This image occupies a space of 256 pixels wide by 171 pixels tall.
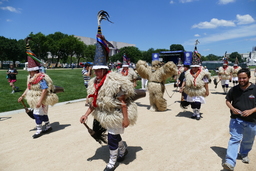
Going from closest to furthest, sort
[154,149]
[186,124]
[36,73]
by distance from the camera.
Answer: [154,149] < [36,73] < [186,124]

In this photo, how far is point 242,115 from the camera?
2869 millimetres

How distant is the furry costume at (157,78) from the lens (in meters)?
6.41

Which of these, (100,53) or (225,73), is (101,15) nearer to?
(100,53)

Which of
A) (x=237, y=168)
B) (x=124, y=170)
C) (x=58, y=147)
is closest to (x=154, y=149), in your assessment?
(x=124, y=170)

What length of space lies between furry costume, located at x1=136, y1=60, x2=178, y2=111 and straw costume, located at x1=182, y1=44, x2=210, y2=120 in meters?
0.73

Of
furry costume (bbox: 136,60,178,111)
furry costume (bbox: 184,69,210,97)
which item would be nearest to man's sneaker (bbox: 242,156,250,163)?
Answer: furry costume (bbox: 184,69,210,97)

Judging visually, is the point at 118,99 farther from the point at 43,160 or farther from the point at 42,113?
the point at 42,113

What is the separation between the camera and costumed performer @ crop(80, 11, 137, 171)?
2818mm

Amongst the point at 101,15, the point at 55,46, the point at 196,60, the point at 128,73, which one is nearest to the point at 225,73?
the point at 196,60

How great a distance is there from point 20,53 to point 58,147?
56.2 m

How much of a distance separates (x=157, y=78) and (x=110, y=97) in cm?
412

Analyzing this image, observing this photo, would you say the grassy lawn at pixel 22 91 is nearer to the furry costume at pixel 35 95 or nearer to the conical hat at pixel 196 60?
the furry costume at pixel 35 95

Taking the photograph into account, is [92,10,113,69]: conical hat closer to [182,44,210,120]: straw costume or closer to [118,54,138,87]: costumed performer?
[182,44,210,120]: straw costume

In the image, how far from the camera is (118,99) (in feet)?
9.41
